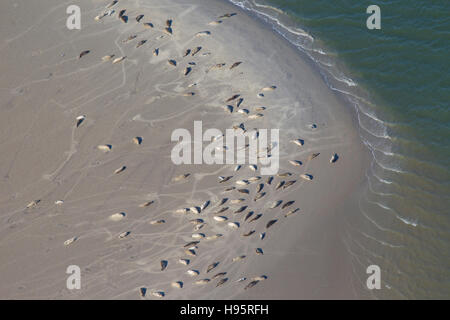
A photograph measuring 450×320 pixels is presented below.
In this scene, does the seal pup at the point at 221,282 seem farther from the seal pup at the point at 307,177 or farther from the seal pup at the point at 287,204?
the seal pup at the point at 307,177

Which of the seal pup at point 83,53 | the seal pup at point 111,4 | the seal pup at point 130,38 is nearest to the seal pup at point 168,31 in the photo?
the seal pup at point 130,38

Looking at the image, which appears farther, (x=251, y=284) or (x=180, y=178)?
(x=180, y=178)

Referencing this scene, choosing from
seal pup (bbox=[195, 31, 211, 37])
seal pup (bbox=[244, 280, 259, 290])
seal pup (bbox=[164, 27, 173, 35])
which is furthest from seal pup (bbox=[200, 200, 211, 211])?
seal pup (bbox=[164, 27, 173, 35])

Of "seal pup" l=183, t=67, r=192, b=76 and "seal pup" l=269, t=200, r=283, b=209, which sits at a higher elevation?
"seal pup" l=183, t=67, r=192, b=76

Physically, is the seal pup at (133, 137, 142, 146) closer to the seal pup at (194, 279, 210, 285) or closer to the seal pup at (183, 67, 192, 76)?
the seal pup at (183, 67, 192, 76)

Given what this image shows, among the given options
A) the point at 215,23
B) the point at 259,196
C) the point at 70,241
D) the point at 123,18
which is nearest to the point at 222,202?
the point at 259,196

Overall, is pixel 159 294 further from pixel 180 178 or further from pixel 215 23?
pixel 215 23
